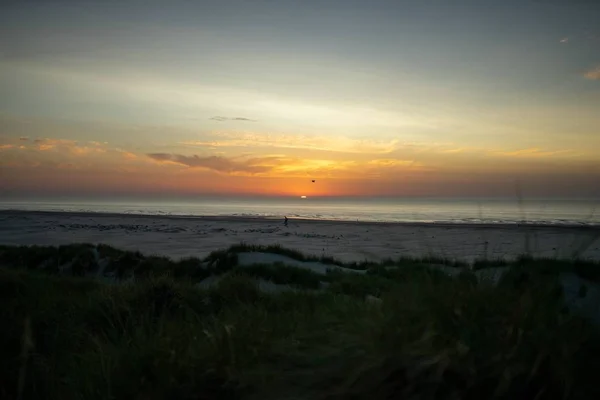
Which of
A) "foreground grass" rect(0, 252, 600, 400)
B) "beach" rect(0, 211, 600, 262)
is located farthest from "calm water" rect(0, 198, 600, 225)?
"foreground grass" rect(0, 252, 600, 400)

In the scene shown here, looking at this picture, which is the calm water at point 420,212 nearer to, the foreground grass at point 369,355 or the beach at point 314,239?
the beach at point 314,239

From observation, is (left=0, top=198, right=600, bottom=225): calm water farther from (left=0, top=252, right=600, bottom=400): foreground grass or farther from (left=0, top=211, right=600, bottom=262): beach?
(left=0, top=252, right=600, bottom=400): foreground grass

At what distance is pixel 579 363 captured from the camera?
259 centimetres

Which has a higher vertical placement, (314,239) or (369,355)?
(369,355)

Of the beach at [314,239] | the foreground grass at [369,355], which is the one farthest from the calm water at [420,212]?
the foreground grass at [369,355]

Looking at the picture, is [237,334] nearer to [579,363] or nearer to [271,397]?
[271,397]

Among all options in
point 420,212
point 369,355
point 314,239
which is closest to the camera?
point 369,355

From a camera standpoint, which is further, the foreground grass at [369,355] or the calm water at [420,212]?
the calm water at [420,212]

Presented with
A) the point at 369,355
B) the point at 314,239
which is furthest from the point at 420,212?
the point at 369,355

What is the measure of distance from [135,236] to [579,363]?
87.5ft

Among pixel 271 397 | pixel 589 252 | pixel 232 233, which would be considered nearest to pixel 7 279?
pixel 271 397

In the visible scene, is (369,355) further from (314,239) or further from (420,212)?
(420,212)

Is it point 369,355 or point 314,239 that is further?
point 314,239

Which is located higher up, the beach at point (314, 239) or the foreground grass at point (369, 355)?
the foreground grass at point (369, 355)
